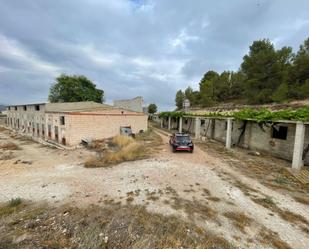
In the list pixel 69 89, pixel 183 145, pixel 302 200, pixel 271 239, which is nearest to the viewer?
pixel 271 239

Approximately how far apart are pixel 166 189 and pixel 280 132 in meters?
9.99

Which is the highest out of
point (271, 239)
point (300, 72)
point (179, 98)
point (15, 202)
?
point (300, 72)

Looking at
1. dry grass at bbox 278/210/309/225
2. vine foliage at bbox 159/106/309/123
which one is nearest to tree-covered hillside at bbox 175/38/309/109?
vine foliage at bbox 159/106/309/123

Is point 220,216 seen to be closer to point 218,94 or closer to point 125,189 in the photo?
point 125,189

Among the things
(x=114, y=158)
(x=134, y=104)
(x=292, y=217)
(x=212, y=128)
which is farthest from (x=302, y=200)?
(x=134, y=104)

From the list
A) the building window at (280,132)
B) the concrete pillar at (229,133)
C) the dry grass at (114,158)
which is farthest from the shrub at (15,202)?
the building window at (280,132)

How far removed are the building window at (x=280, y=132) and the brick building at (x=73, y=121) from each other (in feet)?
52.8

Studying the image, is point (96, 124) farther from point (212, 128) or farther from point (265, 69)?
point (265, 69)

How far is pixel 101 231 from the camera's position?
4043mm

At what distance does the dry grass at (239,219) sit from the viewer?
4.29 meters

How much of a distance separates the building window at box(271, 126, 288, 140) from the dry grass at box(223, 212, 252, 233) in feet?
29.6

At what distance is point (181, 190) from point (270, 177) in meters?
4.97

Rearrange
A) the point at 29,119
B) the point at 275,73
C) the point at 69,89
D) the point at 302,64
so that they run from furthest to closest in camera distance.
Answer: the point at 69,89 → the point at 29,119 → the point at 275,73 → the point at 302,64

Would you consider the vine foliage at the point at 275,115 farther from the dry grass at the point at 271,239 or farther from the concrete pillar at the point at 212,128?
the dry grass at the point at 271,239
